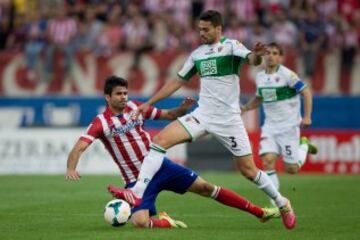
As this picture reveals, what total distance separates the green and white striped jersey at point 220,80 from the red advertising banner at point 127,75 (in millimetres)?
14989

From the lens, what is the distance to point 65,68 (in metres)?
28.5

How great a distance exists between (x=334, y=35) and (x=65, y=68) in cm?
793

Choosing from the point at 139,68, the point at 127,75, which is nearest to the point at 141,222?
the point at 139,68

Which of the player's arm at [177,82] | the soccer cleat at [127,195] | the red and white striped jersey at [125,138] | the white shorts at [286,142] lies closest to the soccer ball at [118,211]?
the soccer cleat at [127,195]

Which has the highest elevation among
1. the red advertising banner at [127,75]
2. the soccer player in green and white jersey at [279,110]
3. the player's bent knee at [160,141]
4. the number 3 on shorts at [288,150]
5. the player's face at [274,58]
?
the player's bent knee at [160,141]

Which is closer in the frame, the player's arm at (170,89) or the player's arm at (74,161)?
the player's arm at (74,161)

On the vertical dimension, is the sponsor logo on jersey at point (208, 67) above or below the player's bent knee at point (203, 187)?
above

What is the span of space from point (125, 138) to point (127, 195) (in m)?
0.95

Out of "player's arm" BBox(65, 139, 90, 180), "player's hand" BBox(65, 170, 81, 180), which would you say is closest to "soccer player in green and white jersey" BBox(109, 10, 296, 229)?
"player's arm" BBox(65, 139, 90, 180)

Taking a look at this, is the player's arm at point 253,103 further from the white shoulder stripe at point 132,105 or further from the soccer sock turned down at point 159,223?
the soccer sock turned down at point 159,223

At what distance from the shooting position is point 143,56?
28031 mm

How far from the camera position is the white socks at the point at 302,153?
54.1ft

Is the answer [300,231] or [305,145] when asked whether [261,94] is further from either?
[300,231]

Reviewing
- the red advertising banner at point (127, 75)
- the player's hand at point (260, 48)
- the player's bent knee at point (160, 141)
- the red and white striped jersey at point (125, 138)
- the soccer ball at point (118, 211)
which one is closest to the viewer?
the player's hand at point (260, 48)
